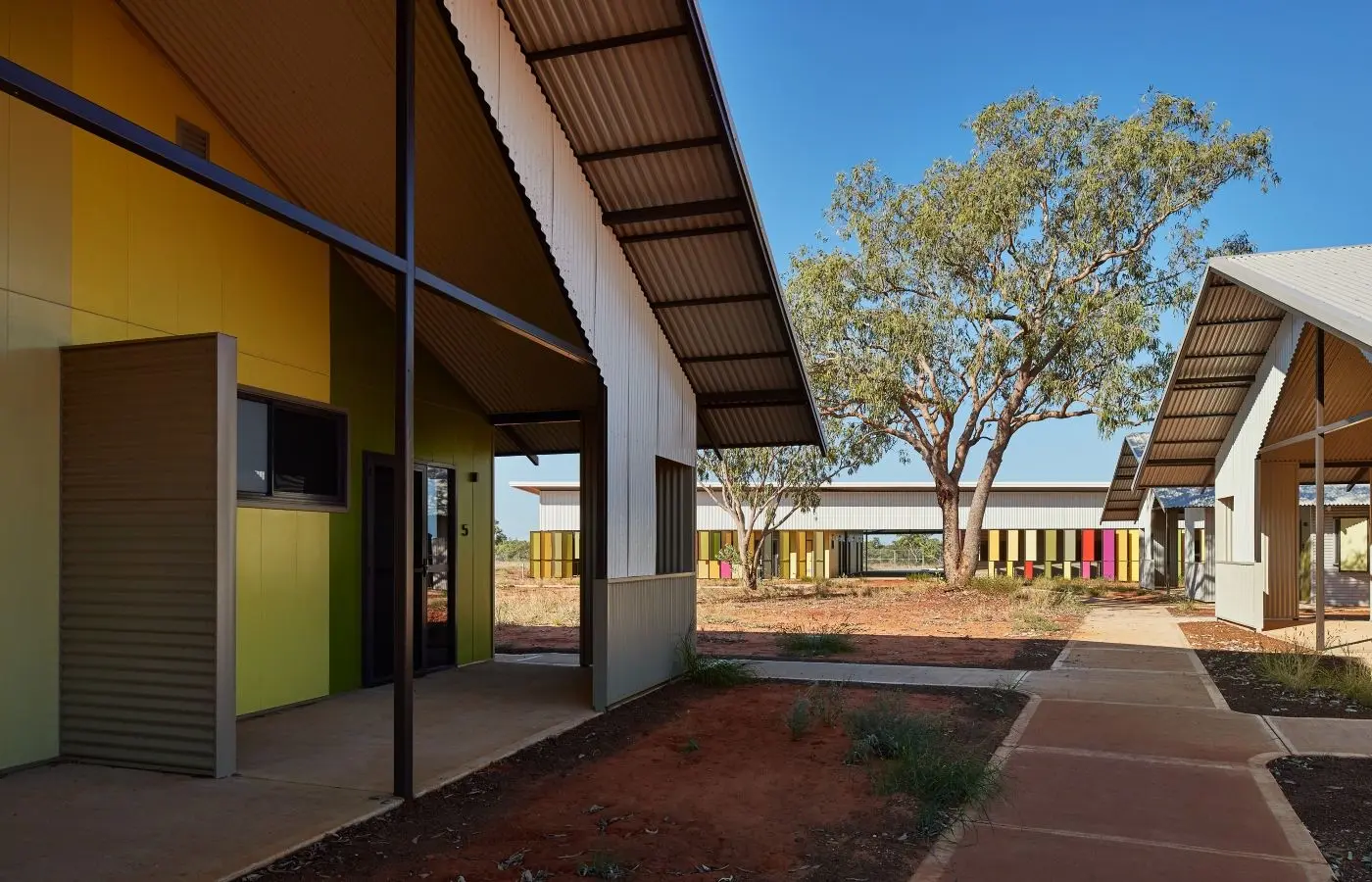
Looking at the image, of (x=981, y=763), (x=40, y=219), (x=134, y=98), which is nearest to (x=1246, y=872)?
(x=981, y=763)

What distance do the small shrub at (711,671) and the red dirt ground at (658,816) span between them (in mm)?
2186

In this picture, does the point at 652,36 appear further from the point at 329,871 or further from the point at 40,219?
the point at 329,871

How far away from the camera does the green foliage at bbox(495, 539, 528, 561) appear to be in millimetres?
60372

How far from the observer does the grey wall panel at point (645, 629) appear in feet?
30.7

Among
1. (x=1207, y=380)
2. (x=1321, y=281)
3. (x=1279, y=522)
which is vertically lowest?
(x=1279, y=522)

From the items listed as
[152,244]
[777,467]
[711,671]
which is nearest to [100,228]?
[152,244]

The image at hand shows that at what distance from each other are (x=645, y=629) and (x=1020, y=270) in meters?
17.6

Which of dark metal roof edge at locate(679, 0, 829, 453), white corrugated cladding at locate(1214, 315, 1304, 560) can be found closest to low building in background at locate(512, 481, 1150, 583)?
white corrugated cladding at locate(1214, 315, 1304, 560)

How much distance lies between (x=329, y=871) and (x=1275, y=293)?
11.6 meters

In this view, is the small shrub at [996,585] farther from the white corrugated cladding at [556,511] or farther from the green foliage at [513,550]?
the green foliage at [513,550]

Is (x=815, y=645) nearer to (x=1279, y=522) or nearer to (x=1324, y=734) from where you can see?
(x=1324, y=734)

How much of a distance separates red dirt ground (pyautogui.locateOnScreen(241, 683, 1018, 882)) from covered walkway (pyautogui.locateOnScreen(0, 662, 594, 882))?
29cm

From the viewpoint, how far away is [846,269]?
84.2 ft

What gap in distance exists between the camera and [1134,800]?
6.44m
